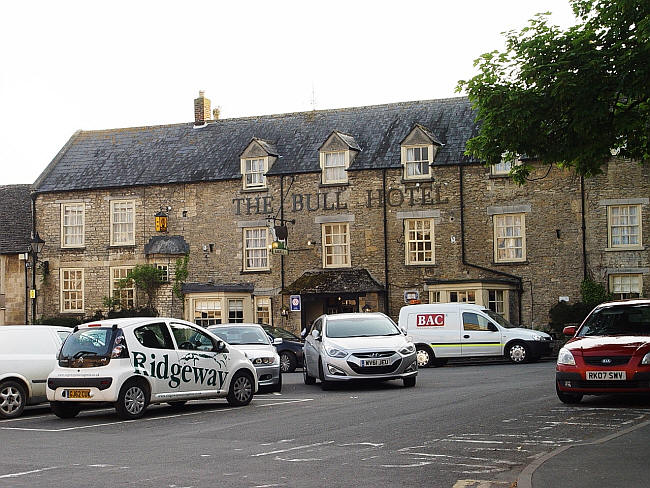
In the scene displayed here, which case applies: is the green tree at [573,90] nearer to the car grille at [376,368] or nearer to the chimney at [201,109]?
the car grille at [376,368]

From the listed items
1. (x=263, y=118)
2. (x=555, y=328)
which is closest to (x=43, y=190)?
(x=263, y=118)

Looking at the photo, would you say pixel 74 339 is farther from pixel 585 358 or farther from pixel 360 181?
pixel 360 181

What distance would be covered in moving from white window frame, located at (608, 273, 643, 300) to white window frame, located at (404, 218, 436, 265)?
7211mm

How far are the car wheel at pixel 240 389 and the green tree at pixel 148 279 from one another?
25.8m

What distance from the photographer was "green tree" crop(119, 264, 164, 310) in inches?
1716

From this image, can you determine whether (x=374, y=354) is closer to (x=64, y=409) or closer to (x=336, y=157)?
(x=64, y=409)

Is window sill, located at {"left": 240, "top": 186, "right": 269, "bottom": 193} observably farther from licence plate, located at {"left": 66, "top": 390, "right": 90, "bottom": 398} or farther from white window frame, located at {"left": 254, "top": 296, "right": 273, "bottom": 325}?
licence plate, located at {"left": 66, "top": 390, "right": 90, "bottom": 398}

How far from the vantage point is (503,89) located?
18438mm

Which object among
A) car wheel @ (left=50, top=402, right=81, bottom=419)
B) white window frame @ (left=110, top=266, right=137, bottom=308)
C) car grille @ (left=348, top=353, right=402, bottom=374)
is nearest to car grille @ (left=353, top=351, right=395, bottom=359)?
car grille @ (left=348, top=353, right=402, bottom=374)

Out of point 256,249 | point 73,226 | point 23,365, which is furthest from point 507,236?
point 23,365

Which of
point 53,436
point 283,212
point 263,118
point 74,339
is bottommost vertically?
point 53,436

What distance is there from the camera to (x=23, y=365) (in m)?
17.6

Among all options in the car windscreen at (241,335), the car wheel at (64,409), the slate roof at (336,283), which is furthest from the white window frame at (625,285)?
the car wheel at (64,409)

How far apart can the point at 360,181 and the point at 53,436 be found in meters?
28.3
